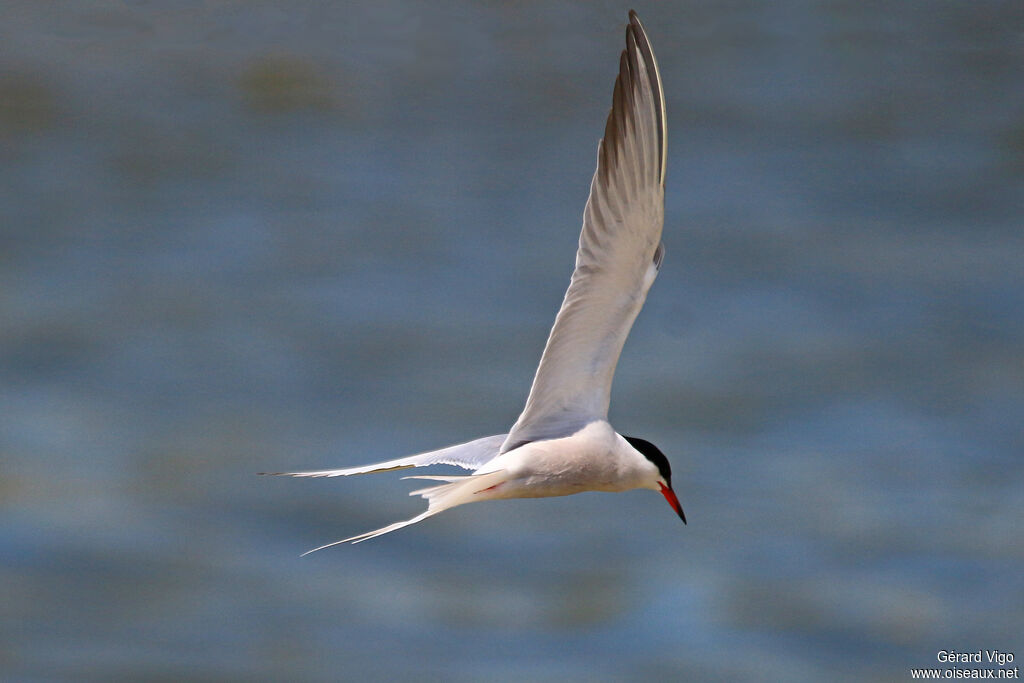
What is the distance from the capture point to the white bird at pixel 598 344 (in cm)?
346

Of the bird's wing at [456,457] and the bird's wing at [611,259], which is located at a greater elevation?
the bird's wing at [611,259]

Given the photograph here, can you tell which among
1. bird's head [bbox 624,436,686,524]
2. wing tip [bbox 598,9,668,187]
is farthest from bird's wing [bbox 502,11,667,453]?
bird's head [bbox 624,436,686,524]

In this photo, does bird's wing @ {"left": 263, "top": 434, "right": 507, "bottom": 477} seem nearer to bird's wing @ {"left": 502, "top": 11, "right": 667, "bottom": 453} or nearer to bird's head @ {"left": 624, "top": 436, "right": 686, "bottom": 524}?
bird's wing @ {"left": 502, "top": 11, "right": 667, "bottom": 453}

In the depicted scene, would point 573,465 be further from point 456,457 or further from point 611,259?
point 611,259

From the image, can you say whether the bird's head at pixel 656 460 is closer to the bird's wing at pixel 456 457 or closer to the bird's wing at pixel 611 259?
the bird's wing at pixel 611 259

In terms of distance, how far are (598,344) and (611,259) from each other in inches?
11.1

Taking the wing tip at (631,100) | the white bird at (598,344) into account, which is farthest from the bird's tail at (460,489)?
the wing tip at (631,100)

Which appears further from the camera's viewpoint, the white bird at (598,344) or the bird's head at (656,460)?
the bird's head at (656,460)

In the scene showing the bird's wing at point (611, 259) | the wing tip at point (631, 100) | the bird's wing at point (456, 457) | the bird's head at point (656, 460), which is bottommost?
the bird's head at point (656, 460)

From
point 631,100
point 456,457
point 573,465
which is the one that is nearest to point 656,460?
point 573,465

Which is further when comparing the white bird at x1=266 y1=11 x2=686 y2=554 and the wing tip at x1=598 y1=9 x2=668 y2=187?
the white bird at x1=266 y1=11 x2=686 y2=554

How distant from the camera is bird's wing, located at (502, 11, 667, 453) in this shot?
341 centimetres

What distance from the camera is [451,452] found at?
4121 millimetres

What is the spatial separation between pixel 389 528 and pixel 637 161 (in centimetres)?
120
